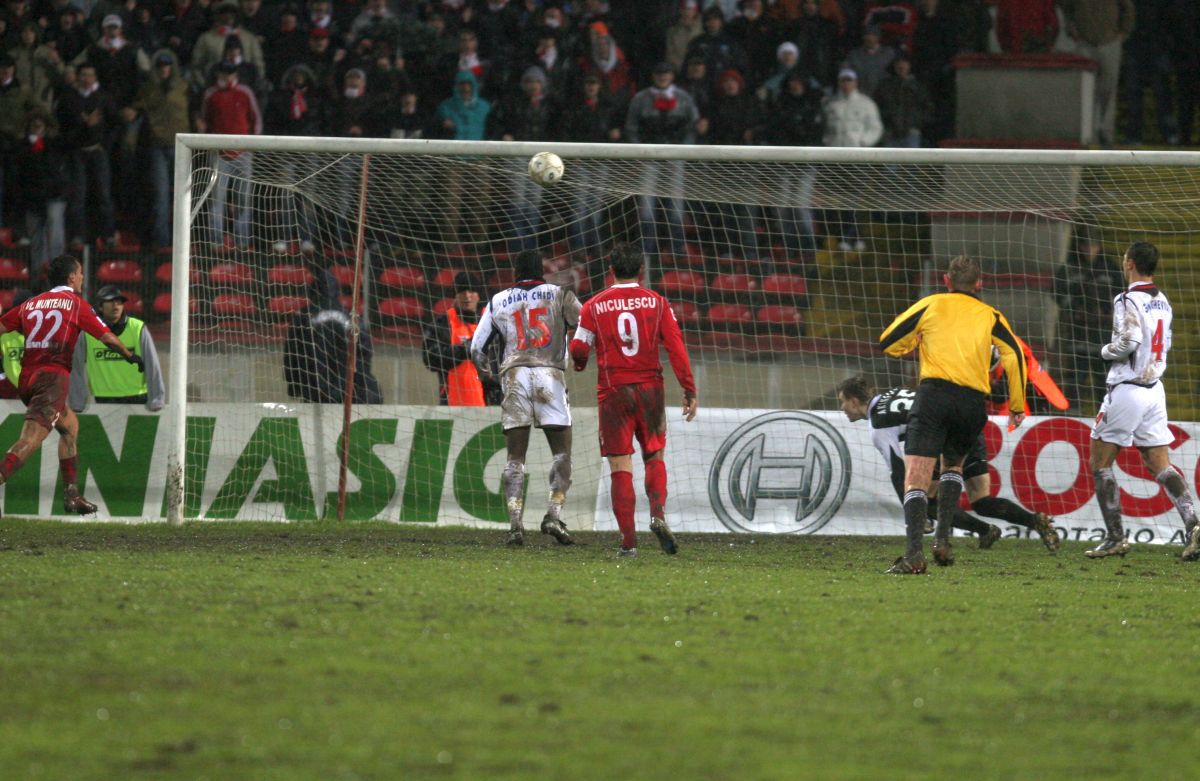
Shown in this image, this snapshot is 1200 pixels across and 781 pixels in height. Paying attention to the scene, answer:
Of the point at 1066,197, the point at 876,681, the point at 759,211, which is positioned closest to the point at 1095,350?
the point at 1066,197

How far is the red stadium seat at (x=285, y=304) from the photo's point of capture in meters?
13.4

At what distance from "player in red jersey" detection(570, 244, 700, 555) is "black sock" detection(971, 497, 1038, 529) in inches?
101

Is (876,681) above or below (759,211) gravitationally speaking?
below

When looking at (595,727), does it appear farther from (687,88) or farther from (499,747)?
(687,88)

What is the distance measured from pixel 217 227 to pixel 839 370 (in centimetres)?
576

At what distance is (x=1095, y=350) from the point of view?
14156mm

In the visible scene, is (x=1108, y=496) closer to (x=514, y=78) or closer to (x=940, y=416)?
(x=940, y=416)

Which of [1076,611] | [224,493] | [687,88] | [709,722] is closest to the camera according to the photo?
[709,722]

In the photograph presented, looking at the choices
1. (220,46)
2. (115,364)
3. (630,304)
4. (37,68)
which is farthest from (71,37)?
(630,304)

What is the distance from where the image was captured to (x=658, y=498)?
32.1 ft

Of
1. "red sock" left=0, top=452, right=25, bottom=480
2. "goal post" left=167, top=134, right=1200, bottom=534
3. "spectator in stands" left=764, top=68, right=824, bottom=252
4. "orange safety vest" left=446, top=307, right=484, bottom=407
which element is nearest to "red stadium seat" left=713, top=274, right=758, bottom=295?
"goal post" left=167, top=134, right=1200, bottom=534

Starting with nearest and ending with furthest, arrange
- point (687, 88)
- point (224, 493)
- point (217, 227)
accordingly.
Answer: point (224, 493), point (217, 227), point (687, 88)

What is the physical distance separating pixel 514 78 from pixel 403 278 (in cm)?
389

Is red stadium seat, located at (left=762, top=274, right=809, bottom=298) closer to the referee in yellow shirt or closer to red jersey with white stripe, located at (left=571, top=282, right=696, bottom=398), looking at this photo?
red jersey with white stripe, located at (left=571, top=282, right=696, bottom=398)
